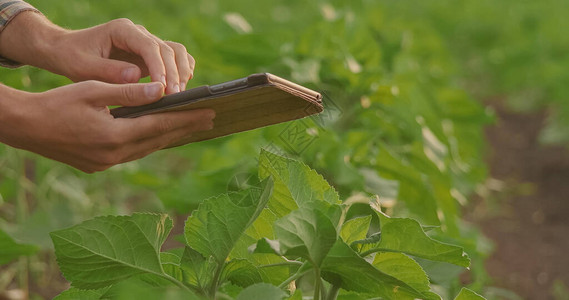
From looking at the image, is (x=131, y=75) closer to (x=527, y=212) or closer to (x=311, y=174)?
(x=311, y=174)

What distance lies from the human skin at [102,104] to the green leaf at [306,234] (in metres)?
0.41

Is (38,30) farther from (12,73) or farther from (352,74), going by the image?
(352,74)

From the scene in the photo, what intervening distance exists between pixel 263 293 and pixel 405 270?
282 mm

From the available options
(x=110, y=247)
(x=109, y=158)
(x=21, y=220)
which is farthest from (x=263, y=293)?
(x=21, y=220)

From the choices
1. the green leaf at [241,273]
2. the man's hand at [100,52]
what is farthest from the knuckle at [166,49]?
the green leaf at [241,273]

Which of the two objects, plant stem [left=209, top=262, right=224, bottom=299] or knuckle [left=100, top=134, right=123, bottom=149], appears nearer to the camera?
plant stem [left=209, top=262, right=224, bottom=299]

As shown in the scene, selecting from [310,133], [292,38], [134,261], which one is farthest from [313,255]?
[292,38]

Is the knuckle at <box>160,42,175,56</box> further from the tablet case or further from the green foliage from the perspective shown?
the green foliage

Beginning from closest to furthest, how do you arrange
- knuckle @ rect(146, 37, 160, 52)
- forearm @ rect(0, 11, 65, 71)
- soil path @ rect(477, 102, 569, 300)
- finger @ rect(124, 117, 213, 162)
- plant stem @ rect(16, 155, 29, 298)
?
finger @ rect(124, 117, 213, 162) → knuckle @ rect(146, 37, 160, 52) → forearm @ rect(0, 11, 65, 71) → plant stem @ rect(16, 155, 29, 298) → soil path @ rect(477, 102, 569, 300)

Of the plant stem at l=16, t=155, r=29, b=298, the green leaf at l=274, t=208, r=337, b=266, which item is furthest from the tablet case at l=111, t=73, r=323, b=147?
the plant stem at l=16, t=155, r=29, b=298

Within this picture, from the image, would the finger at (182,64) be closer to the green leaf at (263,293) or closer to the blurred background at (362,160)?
the blurred background at (362,160)

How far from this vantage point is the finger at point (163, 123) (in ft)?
5.10

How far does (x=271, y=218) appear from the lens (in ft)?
4.62

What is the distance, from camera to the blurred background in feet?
8.61
